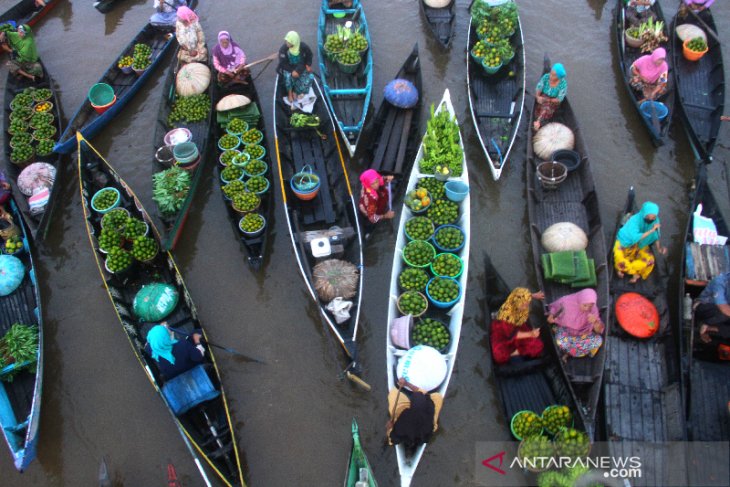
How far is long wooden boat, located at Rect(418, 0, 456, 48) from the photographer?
15062mm

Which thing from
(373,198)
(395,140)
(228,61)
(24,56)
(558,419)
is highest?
(24,56)

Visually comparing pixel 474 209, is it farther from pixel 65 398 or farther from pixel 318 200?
pixel 65 398

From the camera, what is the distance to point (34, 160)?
40.0ft

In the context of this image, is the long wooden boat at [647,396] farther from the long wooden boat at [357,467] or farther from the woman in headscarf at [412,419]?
the long wooden boat at [357,467]

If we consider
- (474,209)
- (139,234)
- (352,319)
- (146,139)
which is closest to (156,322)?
(139,234)

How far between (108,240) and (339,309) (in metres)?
5.12

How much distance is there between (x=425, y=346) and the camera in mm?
8375

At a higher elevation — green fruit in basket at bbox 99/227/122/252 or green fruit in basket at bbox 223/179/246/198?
green fruit in basket at bbox 223/179/246/198

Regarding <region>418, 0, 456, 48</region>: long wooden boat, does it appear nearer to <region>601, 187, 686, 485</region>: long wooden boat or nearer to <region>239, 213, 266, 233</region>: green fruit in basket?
<region>239, 213, 266, 233</region>: green fruit in basket

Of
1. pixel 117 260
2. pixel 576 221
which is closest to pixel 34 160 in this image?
pixel 117 260

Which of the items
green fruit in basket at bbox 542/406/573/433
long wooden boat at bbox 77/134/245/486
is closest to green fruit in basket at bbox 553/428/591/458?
green fruit in basket at bbox 542/406/573/433

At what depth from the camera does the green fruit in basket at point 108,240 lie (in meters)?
9.84

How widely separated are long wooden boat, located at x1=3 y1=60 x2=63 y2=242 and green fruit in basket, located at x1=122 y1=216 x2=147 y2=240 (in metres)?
2.60

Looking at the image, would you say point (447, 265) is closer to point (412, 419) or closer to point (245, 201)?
point (412, 419)
